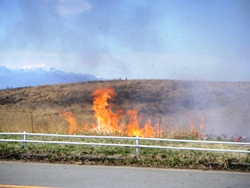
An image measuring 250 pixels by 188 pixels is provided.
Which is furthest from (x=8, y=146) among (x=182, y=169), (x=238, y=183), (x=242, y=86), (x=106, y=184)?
(x=242, y=86)

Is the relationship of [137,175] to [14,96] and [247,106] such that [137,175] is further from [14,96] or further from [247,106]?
[14,96]

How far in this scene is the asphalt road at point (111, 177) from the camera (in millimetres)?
6457

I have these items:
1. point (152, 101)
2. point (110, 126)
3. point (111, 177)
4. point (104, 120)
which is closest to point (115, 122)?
point (104, 120)

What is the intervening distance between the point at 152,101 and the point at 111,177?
32850 mm

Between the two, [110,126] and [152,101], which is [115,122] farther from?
[152,101]

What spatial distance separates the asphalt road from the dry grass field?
19036 mm

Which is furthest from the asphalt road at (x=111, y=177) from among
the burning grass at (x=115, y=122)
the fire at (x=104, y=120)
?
the fire at (x=104, y=120)

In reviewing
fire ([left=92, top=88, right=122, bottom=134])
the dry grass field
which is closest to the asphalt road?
fire ([left=92, top=88, right=122, bottom=134])

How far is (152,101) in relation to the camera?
130 feet

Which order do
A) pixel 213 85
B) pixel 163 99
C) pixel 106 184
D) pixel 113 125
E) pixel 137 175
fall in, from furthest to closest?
pixel 213 85, pixel 163 99, pixel 113 125, pixel 137 175, pixel 106 184

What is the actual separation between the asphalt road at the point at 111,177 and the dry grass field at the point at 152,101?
1904cm

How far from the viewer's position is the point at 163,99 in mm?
40719

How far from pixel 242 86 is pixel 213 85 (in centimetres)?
423

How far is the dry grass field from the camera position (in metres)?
30.1
